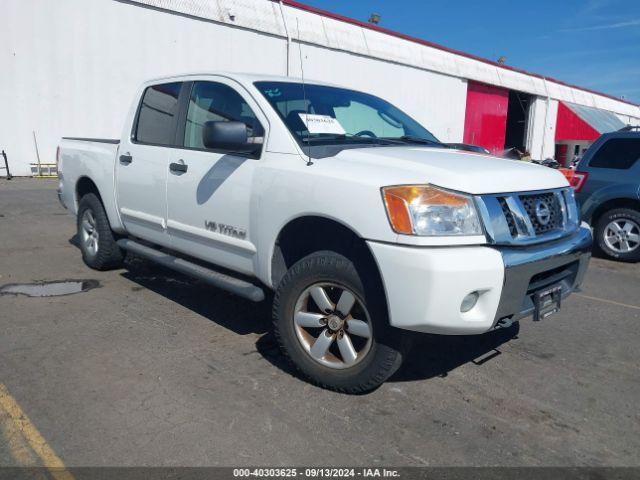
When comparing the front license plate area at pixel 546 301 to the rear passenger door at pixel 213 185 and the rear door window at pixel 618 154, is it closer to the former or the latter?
the rear passenger door at pixel 213 185

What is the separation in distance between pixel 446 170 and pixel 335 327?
1.09 metres

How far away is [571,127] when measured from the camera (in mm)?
34188

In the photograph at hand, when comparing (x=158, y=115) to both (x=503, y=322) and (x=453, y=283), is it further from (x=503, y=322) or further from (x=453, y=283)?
(x=503, y=322)

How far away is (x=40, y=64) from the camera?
1519 centimetres

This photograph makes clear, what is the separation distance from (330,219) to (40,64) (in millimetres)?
15566

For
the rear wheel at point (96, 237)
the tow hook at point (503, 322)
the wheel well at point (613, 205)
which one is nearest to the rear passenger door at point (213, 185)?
the rear wheel at point (96, 237)

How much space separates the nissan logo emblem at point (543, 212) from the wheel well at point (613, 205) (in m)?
4.86

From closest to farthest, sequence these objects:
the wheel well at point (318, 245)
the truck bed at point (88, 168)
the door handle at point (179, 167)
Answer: the wheel well at point (318, 245), the door handle at point (179, 167), the truck bed at point (88, 168)

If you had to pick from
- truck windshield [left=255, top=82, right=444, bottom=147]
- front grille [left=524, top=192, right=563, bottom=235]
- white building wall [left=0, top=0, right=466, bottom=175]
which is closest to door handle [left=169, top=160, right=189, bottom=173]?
truck windshield [left=255, top=82, right=444, bottom=147]

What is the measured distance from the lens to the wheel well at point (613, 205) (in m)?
7.11

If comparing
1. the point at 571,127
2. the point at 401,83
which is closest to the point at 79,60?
the point at 401,83

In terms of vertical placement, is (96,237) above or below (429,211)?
below

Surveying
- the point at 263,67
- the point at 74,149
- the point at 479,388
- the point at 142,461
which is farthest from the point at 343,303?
the point at 263,67

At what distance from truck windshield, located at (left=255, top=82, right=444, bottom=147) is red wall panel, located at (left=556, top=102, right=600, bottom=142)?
33.6 meters
